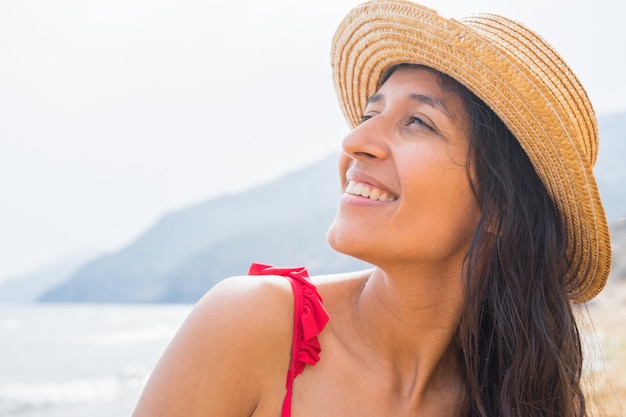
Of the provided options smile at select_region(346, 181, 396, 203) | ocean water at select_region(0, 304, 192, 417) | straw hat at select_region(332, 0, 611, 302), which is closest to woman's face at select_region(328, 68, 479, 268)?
smile at select_region(346, 181, 396, 203)

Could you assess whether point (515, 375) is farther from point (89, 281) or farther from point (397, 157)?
point (89, 281)

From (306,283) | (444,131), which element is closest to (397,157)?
(444,131)

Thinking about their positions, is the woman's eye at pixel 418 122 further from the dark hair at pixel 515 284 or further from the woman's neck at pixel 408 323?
the woman's neck at pixel 408 323

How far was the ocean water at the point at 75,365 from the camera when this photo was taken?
11625 millimetres

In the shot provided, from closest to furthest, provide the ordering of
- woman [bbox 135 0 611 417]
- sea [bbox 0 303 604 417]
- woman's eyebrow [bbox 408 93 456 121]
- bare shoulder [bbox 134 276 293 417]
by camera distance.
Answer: bare shoulder [bbox 134 276 293 417] < woman [bbox 135 0 611 417] < woman's eyebrow [bbox 408 93 456 121] < sea [bbox 0 303 604 417]

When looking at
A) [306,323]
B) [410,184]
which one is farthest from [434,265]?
[306,323]

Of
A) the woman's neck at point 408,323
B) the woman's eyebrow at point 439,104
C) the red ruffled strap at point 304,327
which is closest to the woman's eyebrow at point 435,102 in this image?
the woman's eyebrow at point 439,104

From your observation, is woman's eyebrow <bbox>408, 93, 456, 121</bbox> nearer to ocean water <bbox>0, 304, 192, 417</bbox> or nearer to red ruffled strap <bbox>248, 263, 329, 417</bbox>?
red ruffled strap <bbox>248, 263, 329, 417</bbox>

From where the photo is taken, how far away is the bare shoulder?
1896 mm

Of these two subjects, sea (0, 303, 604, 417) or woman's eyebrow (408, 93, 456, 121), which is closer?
woman's eyebrow (408, 93, 456, 121)

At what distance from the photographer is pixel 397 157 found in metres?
2.06

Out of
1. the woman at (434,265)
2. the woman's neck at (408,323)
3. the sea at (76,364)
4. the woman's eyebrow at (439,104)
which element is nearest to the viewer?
the woman at (434,265)

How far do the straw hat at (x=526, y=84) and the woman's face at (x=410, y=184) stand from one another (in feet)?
0.39

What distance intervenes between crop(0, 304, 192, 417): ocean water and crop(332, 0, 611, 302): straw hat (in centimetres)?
Answer: 917
